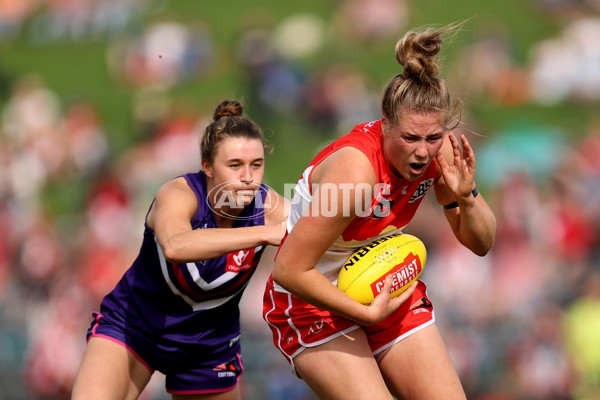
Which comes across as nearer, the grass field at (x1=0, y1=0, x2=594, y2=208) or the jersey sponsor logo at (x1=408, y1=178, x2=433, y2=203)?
the jersey sponsor logo at (x1=408, y1=178, x2=433, y2=203)

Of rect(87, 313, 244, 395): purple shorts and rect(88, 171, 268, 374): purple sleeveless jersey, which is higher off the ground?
rect(88, 171, 268, 374): purple sleeveless jersey

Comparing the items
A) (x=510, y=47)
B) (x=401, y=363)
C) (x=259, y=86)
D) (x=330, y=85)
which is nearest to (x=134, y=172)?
(x=259, y=86)

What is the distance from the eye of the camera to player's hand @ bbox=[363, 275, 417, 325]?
10.7ft

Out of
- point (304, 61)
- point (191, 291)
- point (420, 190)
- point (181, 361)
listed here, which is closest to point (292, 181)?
point (304, 61)

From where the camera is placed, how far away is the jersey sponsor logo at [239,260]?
13.5 feet

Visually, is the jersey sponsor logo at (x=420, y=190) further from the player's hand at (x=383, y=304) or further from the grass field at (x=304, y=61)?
the grass field at (x=304, y=61)

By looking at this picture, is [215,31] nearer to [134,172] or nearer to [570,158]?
[134,172]

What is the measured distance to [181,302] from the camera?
13.9 ft

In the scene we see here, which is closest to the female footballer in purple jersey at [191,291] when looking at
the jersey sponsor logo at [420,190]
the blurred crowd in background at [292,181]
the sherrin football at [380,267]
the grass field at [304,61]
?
the sherrin football at [380,267]

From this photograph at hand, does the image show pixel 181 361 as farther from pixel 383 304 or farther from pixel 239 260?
pixel 383 304

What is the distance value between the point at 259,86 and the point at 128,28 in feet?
8.65

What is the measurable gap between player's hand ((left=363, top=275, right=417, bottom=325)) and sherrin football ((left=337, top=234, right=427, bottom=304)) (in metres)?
0.04

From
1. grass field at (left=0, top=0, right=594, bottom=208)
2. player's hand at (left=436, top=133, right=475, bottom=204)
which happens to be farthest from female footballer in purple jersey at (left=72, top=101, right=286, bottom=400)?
grass field at (left=0, top=0, right=594, bottom=208)

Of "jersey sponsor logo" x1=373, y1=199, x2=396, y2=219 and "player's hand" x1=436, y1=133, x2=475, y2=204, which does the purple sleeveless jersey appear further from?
"player's hand" x1=436, y1=133, x2=475, y2=204
